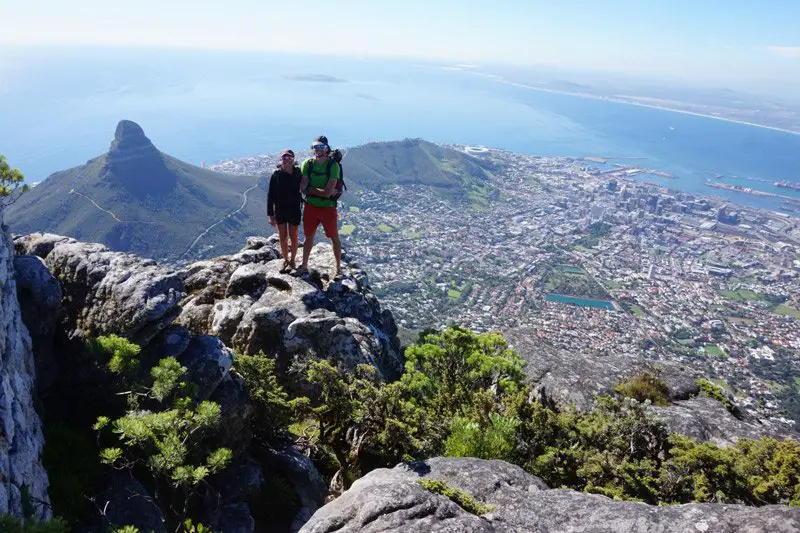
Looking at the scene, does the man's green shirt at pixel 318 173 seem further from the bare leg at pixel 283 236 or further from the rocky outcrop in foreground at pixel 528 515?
the rocky outcrop in foreground at pixel 528 515

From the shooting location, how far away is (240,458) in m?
6.58

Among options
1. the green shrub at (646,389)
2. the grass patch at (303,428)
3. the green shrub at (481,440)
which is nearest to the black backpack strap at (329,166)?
the grass patch at (303,428)

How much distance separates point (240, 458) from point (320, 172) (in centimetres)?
675

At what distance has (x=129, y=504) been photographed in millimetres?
4992

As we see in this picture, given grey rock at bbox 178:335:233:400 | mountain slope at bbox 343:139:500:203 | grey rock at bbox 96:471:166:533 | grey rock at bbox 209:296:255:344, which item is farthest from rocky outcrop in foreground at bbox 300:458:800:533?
mountain slope at bbox 343:139:500:203

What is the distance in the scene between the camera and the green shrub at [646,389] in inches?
391

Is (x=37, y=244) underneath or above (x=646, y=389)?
above

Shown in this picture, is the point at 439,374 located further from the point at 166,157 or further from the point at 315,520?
the point at 166,157

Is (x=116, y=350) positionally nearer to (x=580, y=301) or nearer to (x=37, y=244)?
(x=37, y=244)

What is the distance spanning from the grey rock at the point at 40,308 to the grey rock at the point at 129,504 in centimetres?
191

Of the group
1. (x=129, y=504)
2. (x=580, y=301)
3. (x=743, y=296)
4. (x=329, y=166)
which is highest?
(x=329, y=166)

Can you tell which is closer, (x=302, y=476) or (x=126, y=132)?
(x=302, y=476)

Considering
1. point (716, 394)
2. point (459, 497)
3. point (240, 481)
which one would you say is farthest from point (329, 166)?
point (716, 394)

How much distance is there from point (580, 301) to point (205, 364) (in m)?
79.2
